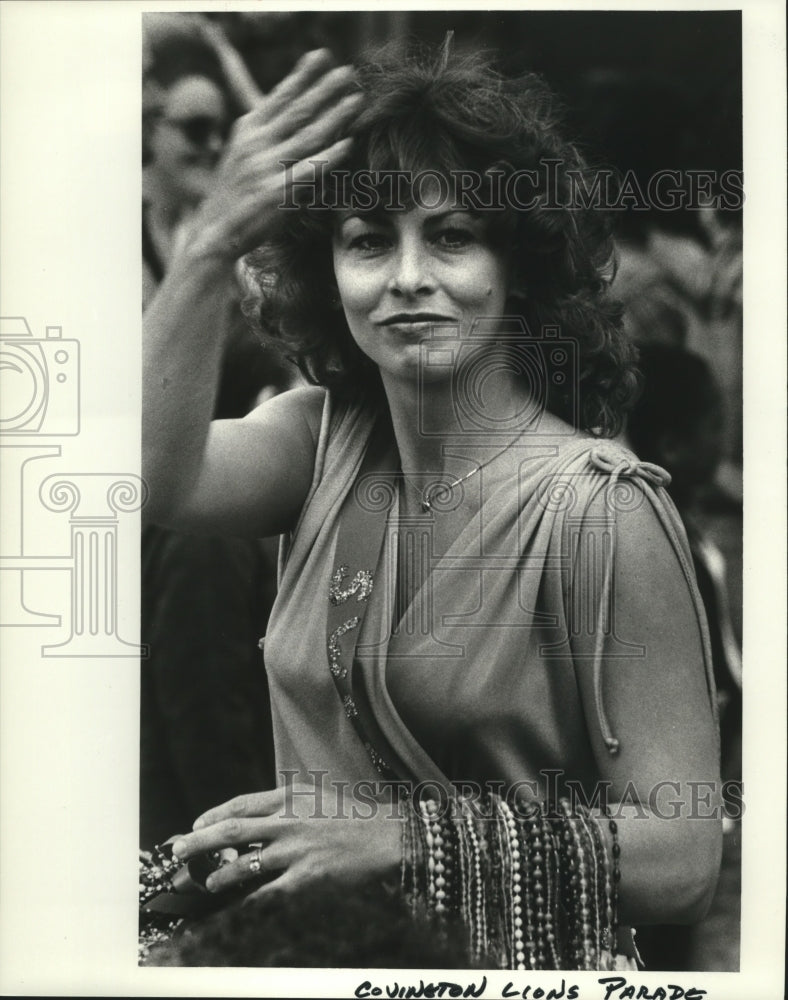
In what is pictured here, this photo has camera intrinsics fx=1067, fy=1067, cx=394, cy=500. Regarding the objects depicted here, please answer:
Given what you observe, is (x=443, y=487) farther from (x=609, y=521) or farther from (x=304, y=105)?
(x=304, y=105)

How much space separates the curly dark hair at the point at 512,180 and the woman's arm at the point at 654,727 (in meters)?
0.25

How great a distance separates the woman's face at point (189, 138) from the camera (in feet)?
5.88

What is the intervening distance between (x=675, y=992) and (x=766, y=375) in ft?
3.40

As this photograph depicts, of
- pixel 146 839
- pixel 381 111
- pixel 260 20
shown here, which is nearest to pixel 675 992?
pixel 146 839

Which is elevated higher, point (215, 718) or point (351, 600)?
point (351, 600)

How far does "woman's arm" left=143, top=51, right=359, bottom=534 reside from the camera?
177 cm

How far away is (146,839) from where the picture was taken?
1799 mm

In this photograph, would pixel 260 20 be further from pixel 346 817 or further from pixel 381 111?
pixel 346 817

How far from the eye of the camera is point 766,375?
1.78m

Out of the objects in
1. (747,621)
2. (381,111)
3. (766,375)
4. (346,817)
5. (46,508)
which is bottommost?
(346,817)

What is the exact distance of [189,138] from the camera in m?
1.80

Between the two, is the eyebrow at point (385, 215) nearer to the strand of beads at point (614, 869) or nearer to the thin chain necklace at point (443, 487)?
the thin chain necklace at point (443, 487)

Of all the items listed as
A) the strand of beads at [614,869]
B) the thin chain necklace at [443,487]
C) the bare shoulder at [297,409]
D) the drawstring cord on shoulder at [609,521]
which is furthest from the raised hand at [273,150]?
the strand of beads at [614,869]

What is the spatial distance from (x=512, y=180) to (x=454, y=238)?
0.14 metres
